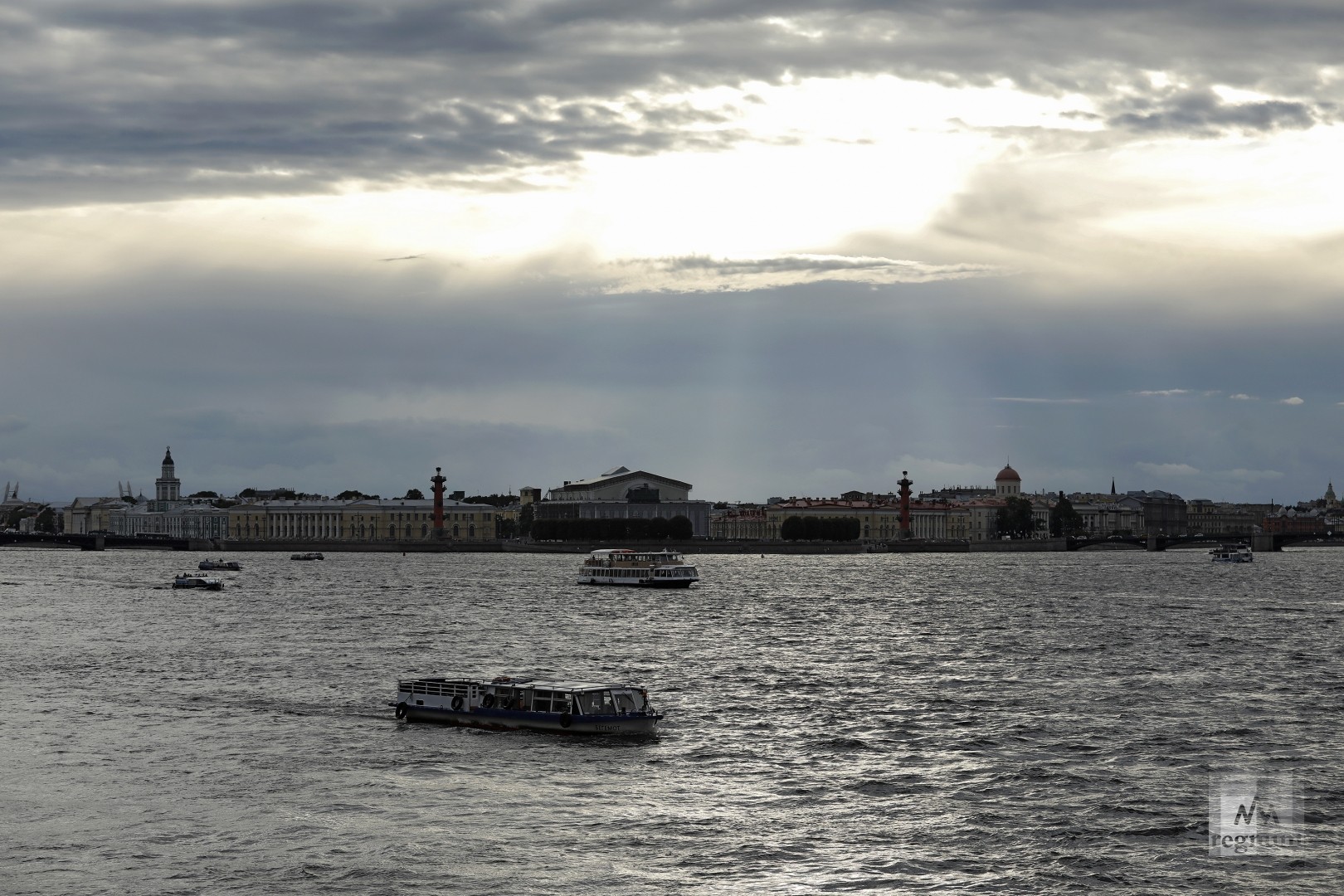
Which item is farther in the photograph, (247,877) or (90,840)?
(90,840)

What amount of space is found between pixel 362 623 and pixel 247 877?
40.4 metres

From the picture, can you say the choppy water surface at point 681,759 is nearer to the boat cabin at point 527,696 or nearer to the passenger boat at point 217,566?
the boat cabin at point 527,696

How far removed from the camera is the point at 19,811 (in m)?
22.7

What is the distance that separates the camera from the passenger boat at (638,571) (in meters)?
93.2

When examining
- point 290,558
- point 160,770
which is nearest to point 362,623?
point 160,770

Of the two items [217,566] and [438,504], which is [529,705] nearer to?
[217,566]

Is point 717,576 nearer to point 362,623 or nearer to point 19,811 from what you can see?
point 362,623

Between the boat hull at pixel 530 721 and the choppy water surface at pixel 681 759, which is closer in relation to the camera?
the choppy water surface at pixel 681 759

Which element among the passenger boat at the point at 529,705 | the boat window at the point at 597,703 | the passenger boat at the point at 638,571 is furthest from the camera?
the passenger boat at the point at 638,571

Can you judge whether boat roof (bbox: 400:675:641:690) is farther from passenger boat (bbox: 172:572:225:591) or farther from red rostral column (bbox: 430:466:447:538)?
red rostral column (bbox: 430:466:447:538)

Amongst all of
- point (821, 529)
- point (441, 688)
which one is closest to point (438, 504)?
point (821, 529)

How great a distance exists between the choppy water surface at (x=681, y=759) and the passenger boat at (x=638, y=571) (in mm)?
32400

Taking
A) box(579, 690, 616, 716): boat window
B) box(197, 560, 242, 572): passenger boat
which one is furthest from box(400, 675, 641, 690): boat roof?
box(197, 560, 242, 572): passenger boat

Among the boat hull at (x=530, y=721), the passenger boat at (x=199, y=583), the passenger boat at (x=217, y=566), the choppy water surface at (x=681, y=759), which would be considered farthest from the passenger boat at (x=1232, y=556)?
the boat hull at (x=530, y=721)
